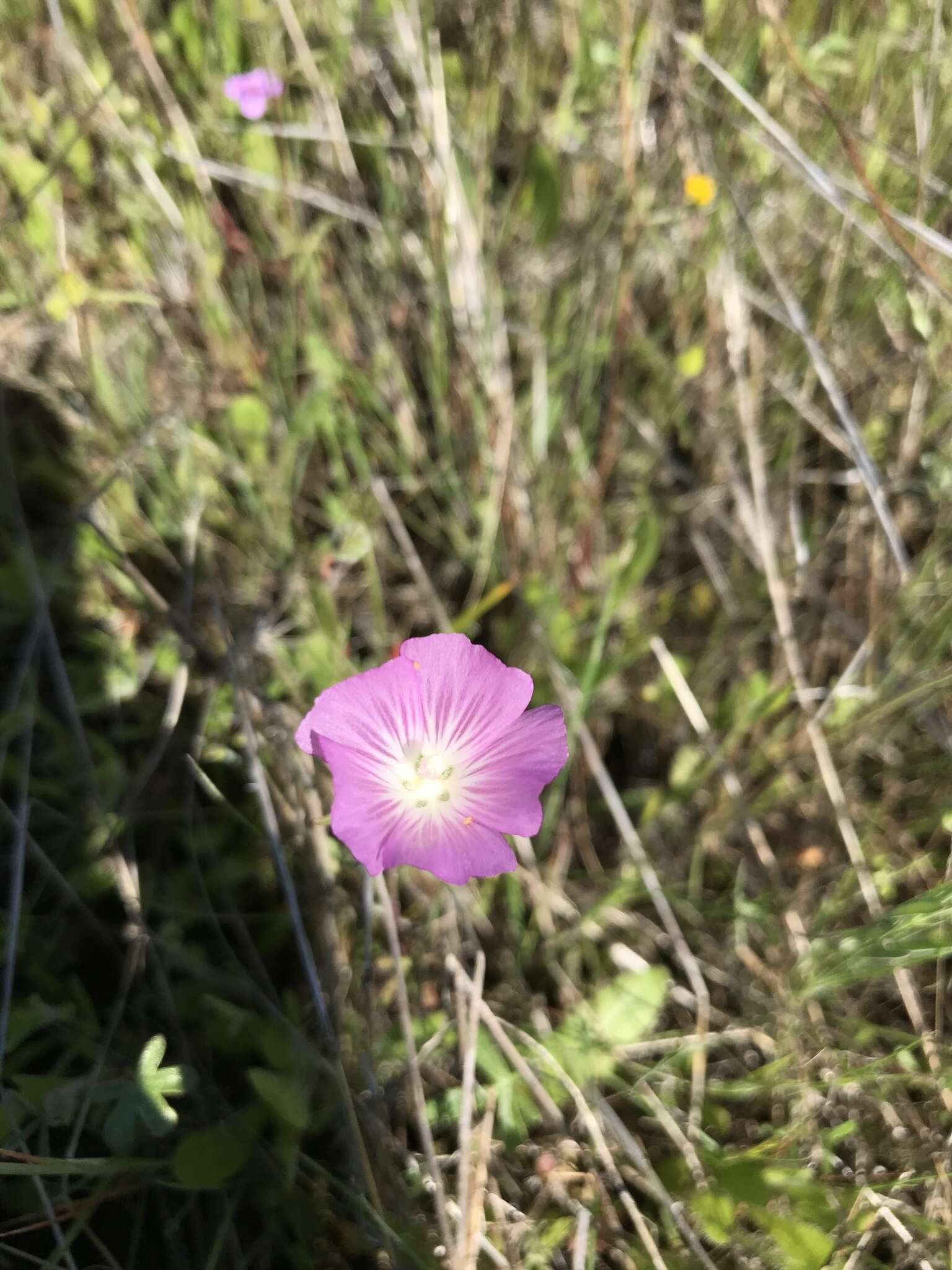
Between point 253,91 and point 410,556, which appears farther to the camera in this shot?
point 253,91

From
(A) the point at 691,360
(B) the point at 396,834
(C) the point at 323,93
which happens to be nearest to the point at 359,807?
(B) the point at 396,834

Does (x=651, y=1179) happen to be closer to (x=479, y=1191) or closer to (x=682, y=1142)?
(x=682, y=1142)

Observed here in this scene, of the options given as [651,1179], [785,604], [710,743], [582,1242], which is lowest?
[582,1242]

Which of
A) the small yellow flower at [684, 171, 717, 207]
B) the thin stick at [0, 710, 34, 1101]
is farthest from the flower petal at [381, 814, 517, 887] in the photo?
the small yellow flower at [684, 171, 717, 207]

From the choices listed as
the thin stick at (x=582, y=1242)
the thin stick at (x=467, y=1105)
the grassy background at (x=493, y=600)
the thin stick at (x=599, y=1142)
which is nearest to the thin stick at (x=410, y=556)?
the grassy background at (x=493, y=600)

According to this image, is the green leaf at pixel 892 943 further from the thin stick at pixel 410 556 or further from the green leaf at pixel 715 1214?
the thin stick at pixel 410 556

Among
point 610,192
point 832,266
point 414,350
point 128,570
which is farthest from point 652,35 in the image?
point 128,570

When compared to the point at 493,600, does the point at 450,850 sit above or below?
below
